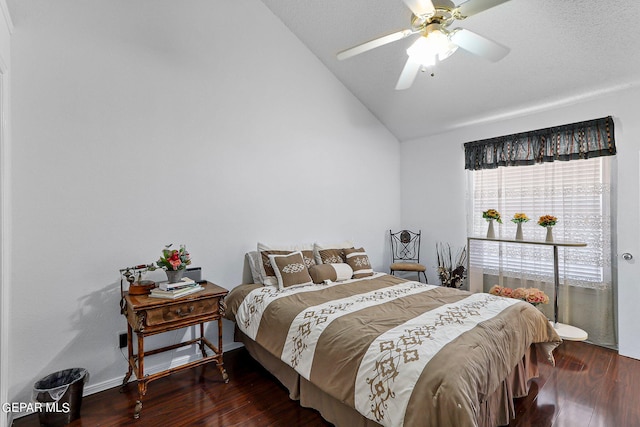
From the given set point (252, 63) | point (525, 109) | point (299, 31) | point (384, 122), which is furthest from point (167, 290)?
point (525, 109)

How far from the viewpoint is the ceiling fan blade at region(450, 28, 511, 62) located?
6.07 feet

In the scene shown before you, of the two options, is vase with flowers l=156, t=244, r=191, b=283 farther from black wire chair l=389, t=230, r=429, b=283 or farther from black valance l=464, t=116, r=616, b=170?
black valance l=464, t=116, r=616, b=170

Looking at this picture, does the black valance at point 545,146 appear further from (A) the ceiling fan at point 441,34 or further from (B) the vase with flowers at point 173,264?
(B) the vase with flowers at point 173,264

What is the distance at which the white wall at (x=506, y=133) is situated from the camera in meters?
2.85

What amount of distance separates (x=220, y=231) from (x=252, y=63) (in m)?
1.80

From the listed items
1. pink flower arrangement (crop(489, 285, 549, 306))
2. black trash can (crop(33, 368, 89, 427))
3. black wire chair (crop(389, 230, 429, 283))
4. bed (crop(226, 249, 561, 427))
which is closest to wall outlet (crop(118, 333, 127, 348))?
black trash can (crop(33, 368, 89, 427))

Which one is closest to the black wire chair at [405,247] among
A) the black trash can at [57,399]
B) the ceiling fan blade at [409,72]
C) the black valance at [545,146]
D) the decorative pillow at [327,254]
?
the black valance at [545,146]

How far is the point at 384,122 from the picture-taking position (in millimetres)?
4582

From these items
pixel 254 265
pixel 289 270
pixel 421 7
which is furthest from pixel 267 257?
pixel 421 7

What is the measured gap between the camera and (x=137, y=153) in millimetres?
2510

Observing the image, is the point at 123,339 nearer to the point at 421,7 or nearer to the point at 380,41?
the point at 380,41

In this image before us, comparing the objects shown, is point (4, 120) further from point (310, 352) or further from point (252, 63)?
point (310, 352)

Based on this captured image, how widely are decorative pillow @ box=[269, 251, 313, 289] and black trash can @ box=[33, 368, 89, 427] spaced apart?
→ 1561mm

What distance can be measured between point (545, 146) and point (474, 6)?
8.09ft
